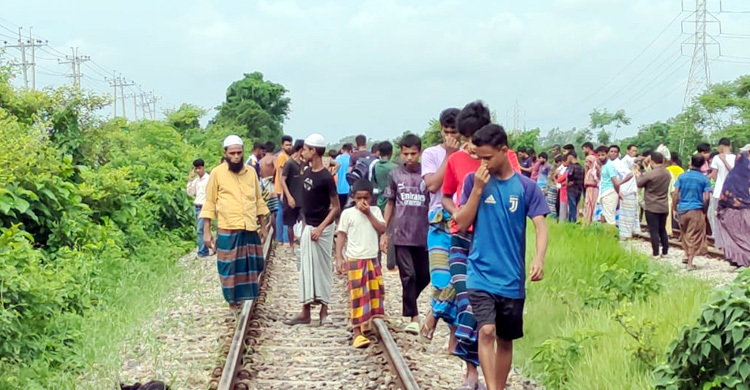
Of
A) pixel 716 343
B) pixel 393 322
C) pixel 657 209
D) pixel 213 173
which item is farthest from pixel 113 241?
pixel 716 343

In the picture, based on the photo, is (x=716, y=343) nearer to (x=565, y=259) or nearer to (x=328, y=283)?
(x=328, y=283)

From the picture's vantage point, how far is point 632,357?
6.91 m

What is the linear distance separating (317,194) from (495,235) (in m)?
4.00

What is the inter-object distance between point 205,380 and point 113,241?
19.1ft

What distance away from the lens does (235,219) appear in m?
9.62

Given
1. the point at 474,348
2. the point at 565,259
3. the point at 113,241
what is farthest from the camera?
the point at 113,241

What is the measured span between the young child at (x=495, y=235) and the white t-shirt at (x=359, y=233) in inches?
113

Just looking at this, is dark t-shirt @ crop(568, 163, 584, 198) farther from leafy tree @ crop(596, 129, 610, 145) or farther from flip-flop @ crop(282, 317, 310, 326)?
leafy tree @ crop(596, 129, 610, 145)

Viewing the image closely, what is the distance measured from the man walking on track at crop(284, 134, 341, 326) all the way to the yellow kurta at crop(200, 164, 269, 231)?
0.60 meters

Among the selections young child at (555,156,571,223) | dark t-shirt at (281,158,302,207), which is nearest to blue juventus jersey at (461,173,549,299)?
dark t-shirt at (281,158,302,207)

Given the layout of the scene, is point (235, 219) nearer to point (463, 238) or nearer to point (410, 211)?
point (410, 211)

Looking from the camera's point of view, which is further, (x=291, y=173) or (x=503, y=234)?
(x=291, y=173)

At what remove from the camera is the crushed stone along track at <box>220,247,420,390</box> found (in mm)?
7598

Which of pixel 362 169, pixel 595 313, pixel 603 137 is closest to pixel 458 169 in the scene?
pixel 595 313
